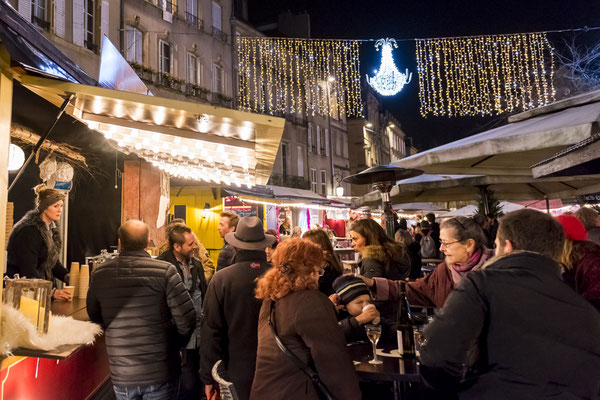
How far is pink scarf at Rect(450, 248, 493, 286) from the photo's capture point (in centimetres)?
356

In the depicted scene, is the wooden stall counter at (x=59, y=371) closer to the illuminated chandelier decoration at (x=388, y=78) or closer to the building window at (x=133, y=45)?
the illuminated chandelier decoration at (x=388, y=78)

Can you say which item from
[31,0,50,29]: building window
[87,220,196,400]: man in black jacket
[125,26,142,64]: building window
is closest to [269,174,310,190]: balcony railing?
[125,26,142,64]: building window

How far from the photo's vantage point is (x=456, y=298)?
5.92 ft

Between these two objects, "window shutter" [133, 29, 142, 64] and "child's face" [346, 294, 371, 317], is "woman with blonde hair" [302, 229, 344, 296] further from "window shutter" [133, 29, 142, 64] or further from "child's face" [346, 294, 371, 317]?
"window shutter" [133, 29, 142, 64]

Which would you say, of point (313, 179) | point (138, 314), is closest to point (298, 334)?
point (138, 314)

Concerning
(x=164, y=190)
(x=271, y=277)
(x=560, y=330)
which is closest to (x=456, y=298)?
(x=560, y=330)

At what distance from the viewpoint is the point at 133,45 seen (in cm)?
1543

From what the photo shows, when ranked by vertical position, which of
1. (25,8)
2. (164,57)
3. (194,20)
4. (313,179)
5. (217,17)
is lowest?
(313,179)

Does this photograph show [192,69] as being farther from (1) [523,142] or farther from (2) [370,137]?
(2) [370,137]

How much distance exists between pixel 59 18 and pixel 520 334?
559 inches

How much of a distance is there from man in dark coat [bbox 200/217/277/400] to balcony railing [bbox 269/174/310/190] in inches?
856

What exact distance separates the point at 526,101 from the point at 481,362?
13.2m

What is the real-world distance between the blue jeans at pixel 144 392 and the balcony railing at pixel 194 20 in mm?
18482

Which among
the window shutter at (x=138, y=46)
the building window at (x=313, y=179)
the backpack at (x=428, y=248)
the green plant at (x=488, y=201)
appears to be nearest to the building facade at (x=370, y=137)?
the building window at (x=313, y=179)
